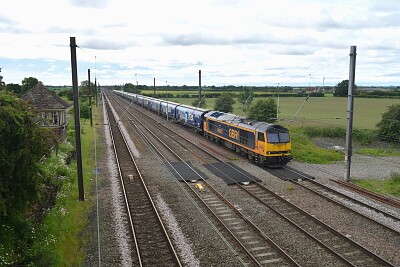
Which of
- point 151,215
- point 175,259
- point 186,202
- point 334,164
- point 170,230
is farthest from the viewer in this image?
point 334,164

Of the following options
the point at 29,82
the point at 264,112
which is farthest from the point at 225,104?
the point at 29,82

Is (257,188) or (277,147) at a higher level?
(277,147)

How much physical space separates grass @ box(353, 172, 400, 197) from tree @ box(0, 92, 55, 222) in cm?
1774

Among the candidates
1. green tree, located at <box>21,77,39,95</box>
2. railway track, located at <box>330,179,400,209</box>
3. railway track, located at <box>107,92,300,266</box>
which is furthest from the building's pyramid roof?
green tree, located at <box>21,77,39,95</box>

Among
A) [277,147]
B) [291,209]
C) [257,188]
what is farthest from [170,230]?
[277,147]

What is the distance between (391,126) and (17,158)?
47.0 meters

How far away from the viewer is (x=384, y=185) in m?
22.2

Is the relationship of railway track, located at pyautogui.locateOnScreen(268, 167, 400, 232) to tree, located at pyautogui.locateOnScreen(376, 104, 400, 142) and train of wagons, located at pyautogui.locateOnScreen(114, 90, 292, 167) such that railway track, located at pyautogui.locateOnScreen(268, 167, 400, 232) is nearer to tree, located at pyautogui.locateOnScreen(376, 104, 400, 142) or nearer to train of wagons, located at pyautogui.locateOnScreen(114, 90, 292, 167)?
train of wagons, located at pyautogui.locateOnScreen(114, 90, 292, 167)

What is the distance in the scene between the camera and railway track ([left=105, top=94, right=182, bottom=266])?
1238 cm

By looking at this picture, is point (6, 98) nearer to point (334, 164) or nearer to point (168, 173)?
point (168, 173)

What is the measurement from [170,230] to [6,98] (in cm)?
775

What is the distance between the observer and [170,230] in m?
14.7

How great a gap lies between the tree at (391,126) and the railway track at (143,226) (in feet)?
120

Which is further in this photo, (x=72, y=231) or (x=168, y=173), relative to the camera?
(x=168, y=173)
